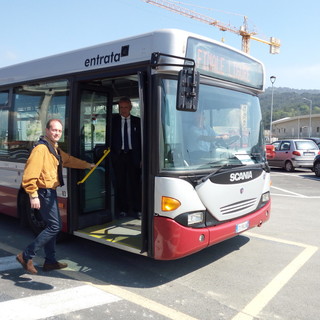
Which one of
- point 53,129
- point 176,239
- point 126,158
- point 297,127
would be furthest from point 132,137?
point 297,127

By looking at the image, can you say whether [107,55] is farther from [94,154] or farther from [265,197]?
[265,197]

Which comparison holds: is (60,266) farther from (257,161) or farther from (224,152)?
(257,161)

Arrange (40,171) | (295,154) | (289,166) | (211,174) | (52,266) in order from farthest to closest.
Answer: (289,166) → (295,154) → (52,266) → (211,174) → (40,171)

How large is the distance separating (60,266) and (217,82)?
310 centimetres

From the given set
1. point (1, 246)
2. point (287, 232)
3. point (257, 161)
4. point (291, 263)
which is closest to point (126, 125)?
point (257, 161)

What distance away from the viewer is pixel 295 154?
54.7ft

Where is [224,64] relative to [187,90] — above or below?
above

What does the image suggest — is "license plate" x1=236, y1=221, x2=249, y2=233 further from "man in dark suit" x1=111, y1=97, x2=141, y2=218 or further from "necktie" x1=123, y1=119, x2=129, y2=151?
"necktie" x1=123, y1=119, x2=129, y2=151

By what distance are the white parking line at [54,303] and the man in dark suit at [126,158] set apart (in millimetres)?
1947

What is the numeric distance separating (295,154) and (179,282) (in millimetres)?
14025

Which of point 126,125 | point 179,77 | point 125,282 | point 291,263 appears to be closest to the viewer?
point 179,77

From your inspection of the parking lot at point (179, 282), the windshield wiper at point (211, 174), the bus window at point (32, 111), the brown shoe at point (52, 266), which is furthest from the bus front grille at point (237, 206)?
the bus window at point (32, 111)

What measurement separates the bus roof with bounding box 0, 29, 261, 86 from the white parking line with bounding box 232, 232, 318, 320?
2787 mm

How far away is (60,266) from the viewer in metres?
4.52
